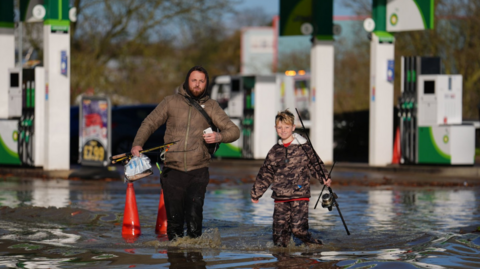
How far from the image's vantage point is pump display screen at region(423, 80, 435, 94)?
19.8 meters

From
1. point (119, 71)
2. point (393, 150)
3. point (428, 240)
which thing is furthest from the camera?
point (119, 71)

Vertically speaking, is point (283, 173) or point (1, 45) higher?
point (1, 45)

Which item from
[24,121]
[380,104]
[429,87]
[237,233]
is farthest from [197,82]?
[380,104]

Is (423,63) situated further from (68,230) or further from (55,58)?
(68,230)

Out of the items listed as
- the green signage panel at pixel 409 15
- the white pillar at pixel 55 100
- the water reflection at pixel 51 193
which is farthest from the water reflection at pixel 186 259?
the green signage panel at pixel 409 15

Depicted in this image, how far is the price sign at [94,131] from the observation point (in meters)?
17.6

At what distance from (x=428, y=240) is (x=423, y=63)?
37.2 ft

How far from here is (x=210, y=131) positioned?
803 cm

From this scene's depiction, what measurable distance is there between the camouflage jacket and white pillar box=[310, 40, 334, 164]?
12.6m

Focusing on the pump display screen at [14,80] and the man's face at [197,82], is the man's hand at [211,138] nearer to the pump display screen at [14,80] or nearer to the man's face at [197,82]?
the man's face at [197,82]

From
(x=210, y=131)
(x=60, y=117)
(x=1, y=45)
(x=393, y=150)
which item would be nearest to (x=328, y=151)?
(x=393, y=150)

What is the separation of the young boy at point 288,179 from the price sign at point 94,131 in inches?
372

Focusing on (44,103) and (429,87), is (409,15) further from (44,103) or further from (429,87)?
(44,103)

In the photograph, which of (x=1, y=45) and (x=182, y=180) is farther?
(x=1, y=45)
